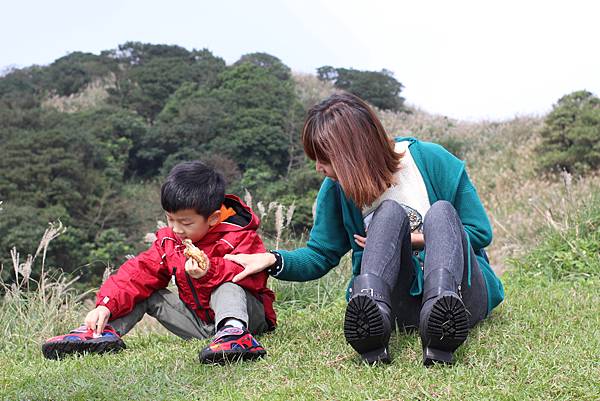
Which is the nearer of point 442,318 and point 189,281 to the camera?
point 442,318

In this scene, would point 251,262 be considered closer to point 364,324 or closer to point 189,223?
point 189,223

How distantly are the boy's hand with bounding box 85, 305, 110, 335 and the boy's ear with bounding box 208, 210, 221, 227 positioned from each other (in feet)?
1.97

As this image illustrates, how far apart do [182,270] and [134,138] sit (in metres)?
20.1

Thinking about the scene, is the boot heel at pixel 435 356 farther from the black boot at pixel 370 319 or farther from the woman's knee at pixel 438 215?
the woman's knee at pixel 438 215

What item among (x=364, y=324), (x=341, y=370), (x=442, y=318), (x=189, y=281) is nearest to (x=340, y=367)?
(x=341, y=370)

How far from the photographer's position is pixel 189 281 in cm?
307

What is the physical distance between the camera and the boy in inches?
116

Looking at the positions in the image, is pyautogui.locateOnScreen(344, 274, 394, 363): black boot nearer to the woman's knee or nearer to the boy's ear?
the woman's knee

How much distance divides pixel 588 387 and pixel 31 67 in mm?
31586

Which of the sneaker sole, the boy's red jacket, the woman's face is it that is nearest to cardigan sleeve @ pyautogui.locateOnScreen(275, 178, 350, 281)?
the boy's red jacket

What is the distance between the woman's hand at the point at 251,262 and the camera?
2.95 metres

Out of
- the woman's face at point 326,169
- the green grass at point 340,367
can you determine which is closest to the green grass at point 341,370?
the green grass at point 340,367

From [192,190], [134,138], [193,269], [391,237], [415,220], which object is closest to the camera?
[391,237]

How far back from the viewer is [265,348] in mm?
2930
